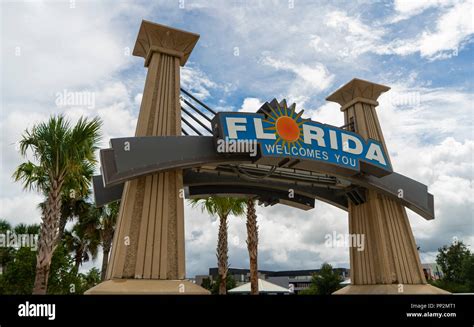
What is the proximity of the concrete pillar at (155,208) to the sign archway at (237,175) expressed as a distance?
1.2 inches

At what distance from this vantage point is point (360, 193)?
1606cm

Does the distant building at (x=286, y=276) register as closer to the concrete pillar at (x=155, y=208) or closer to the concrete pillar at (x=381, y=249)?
the concrete pillar at (x=381, y=249)

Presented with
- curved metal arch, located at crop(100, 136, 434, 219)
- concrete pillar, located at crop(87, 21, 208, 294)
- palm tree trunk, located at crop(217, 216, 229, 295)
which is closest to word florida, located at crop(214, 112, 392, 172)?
curved metal arch, located at crop(100, 136, 434, 219)

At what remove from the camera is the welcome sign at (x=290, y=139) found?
12.2 meters

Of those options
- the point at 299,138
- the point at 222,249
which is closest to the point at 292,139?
the point at 299,138

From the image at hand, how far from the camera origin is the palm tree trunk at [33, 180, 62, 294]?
12.2 metres

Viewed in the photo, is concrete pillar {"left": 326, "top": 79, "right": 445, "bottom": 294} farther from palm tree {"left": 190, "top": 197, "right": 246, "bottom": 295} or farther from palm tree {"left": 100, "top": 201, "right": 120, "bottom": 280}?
palm tree {"left": 100, "top": 201, "right": 120, "bottom": 280}

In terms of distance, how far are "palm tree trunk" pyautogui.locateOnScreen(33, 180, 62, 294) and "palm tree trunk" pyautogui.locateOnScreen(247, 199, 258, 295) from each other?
478 inches

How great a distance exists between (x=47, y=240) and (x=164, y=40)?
7940mm

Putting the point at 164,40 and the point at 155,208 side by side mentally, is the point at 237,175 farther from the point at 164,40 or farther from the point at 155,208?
the point at 164,40
